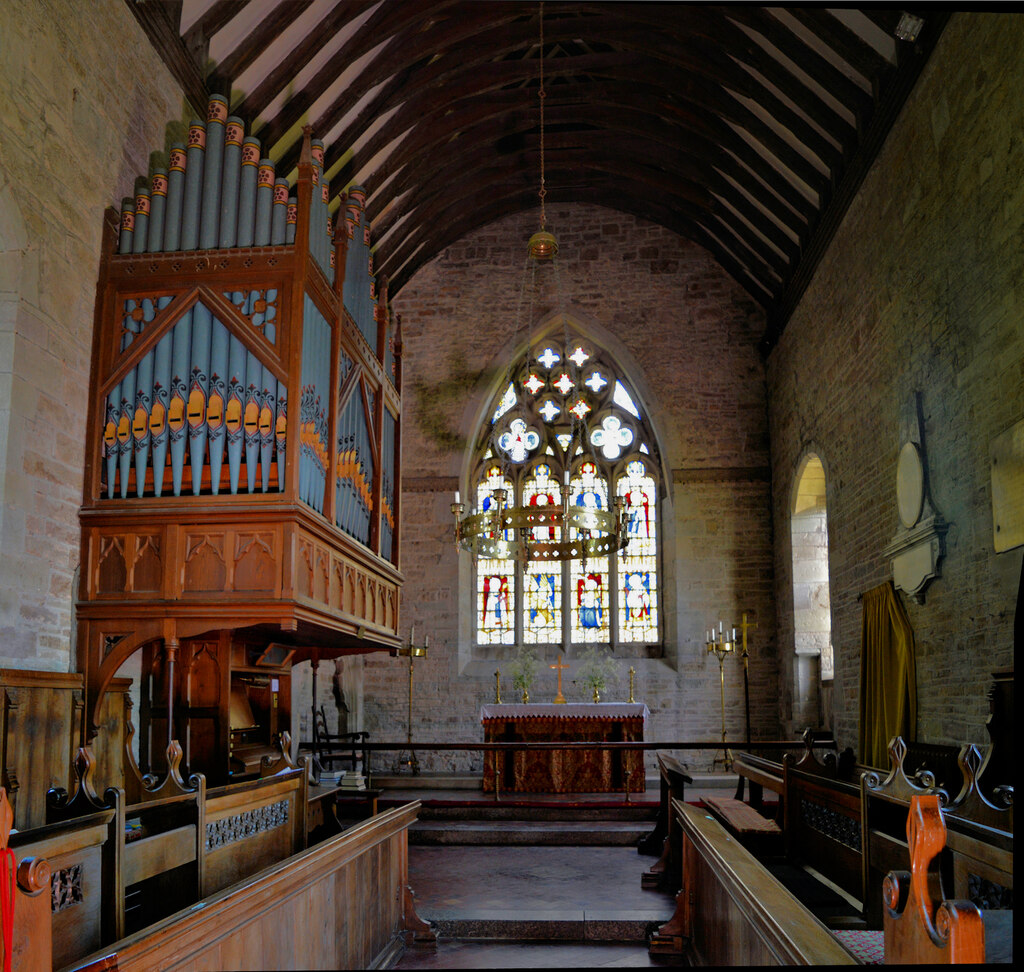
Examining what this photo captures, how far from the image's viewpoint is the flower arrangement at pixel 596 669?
11523 millimetres

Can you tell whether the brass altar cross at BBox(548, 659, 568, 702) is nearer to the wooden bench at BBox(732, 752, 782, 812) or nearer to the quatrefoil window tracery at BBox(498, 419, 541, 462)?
the quatrefoil window tracery at BBox(498, 419, 541, 462)

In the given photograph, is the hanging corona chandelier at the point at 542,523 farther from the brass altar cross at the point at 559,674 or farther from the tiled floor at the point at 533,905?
the tiled floor at the point at 533,905

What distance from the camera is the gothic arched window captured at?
12.3 m

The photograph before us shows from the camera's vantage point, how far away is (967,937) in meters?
1.58

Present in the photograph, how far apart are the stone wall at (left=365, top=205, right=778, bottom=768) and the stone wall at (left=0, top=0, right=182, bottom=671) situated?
6677 mm

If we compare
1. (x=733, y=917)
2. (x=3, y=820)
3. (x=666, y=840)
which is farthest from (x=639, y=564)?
(x=3, y=820)

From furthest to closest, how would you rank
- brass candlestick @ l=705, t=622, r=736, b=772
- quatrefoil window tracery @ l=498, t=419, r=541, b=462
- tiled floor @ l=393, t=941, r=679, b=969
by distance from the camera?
quatrefoil window tracery @ l=498, t=419, r=541, b=462 < brass candlestick @ l=705, t=622, r=736, b=772 < tiled floor @ l=393, t=941, r=679, b=969

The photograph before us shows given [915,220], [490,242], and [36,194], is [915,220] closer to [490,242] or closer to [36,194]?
[36,194]

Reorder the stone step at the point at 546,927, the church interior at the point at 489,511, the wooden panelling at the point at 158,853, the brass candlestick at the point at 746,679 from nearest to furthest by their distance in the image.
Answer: the wooden panelling at the point at 158,853, the church interior at the point at 489,511, the stone step at the point at 546,927, the brass candlestick at the point at 746,679

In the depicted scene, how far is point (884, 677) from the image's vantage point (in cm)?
770

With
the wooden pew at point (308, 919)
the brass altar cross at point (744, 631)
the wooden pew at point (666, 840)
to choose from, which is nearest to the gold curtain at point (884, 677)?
the wooden pew at point (666, 840)

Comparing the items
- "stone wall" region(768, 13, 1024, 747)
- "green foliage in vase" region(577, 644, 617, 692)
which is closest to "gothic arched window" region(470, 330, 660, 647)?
"green foliage in vase" region(577, 644, 617, 692)

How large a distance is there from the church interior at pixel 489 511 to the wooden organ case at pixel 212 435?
0.03 m

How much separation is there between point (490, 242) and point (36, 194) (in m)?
7.99
